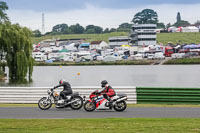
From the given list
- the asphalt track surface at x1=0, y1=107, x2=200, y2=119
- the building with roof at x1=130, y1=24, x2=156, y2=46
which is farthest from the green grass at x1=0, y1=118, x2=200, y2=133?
the building with roof at x1=130, y1=24, x2=156, y2=46

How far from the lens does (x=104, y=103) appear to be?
18.2 meters

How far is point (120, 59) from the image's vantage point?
135875 mm

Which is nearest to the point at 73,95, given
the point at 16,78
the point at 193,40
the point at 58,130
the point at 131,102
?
the point at 131,102

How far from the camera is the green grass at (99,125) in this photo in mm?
12602

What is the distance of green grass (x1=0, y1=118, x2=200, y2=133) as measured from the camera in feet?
41.3

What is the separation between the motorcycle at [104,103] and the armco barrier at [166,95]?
3.42 meters

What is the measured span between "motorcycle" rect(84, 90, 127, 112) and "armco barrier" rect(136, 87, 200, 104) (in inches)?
135

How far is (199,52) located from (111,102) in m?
109

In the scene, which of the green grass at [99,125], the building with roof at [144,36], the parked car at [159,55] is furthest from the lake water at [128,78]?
the building with roof at [144,36]

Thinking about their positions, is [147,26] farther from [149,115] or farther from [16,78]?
[149,115]

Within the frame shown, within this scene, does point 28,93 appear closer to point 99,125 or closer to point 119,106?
point 119,106

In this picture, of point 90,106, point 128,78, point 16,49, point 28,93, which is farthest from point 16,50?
point 90,106

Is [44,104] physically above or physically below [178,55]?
below

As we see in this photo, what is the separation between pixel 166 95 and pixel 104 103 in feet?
14.7
